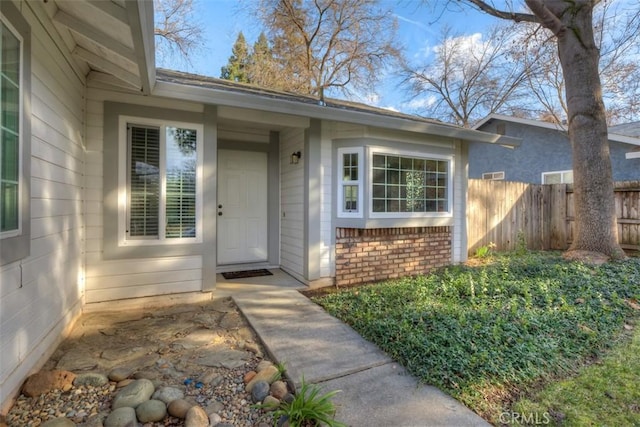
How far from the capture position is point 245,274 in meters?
5.24

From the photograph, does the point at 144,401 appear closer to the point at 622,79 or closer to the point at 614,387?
the point at 614,387

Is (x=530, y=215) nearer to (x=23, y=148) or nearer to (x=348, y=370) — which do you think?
(x=348, y=370)

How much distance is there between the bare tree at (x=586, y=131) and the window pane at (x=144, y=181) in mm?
6991

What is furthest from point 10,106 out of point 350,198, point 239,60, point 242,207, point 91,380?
point 239,60

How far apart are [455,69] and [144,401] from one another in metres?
20.2

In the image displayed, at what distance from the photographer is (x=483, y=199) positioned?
7547 millimetres

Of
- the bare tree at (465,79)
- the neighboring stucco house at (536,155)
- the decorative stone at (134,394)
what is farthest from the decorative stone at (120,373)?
the bare tree at (465,79)

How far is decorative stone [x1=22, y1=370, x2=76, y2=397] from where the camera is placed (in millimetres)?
2082

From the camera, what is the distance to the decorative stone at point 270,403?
1979mm

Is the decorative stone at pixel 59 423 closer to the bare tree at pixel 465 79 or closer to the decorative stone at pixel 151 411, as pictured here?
the decorative stone at pixel 151 411

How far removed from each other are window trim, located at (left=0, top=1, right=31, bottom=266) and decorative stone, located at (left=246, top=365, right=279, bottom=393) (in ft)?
5.71

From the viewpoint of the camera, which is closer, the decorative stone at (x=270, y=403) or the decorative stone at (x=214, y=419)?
the decorative stone at (x=214, y=419)

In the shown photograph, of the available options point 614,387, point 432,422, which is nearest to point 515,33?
point 614,387

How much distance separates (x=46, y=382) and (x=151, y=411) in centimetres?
88
